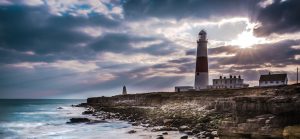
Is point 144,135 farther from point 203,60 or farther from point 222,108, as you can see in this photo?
point 203,60

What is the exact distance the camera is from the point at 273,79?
1983 inches

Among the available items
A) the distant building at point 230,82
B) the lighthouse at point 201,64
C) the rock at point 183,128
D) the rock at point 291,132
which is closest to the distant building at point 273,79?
the distant building at point 230,82

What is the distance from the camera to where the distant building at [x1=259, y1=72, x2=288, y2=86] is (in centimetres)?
4912

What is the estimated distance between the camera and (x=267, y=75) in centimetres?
5150

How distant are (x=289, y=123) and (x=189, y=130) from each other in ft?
26.1

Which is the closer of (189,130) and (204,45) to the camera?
(189,130)

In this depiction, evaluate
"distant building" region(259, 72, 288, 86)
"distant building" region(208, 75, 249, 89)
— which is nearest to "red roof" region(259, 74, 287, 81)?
"distant building" region(259, 72, 288, 86)

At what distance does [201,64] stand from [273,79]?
42.9 feet

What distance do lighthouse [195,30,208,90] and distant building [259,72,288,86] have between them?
1084 cm

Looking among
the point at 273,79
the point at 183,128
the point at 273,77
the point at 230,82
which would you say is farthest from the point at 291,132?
the point at 230,82

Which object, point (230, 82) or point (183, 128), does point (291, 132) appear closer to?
point (183, 128)

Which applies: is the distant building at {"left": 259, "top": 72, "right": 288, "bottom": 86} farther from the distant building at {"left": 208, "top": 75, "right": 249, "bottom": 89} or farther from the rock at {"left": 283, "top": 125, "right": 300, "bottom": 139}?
the rock at {"left": 283, "top": 125, "right": 300, "bottom": 139}

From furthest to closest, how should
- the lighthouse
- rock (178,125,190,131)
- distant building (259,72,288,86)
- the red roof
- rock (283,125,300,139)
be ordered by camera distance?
the red roof → distant building (259,72,288,86) → the lighthouse → rock (178,125,190,131) → rock (283,125,300,139)

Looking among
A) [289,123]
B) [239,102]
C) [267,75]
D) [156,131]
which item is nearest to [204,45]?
[267,75]
